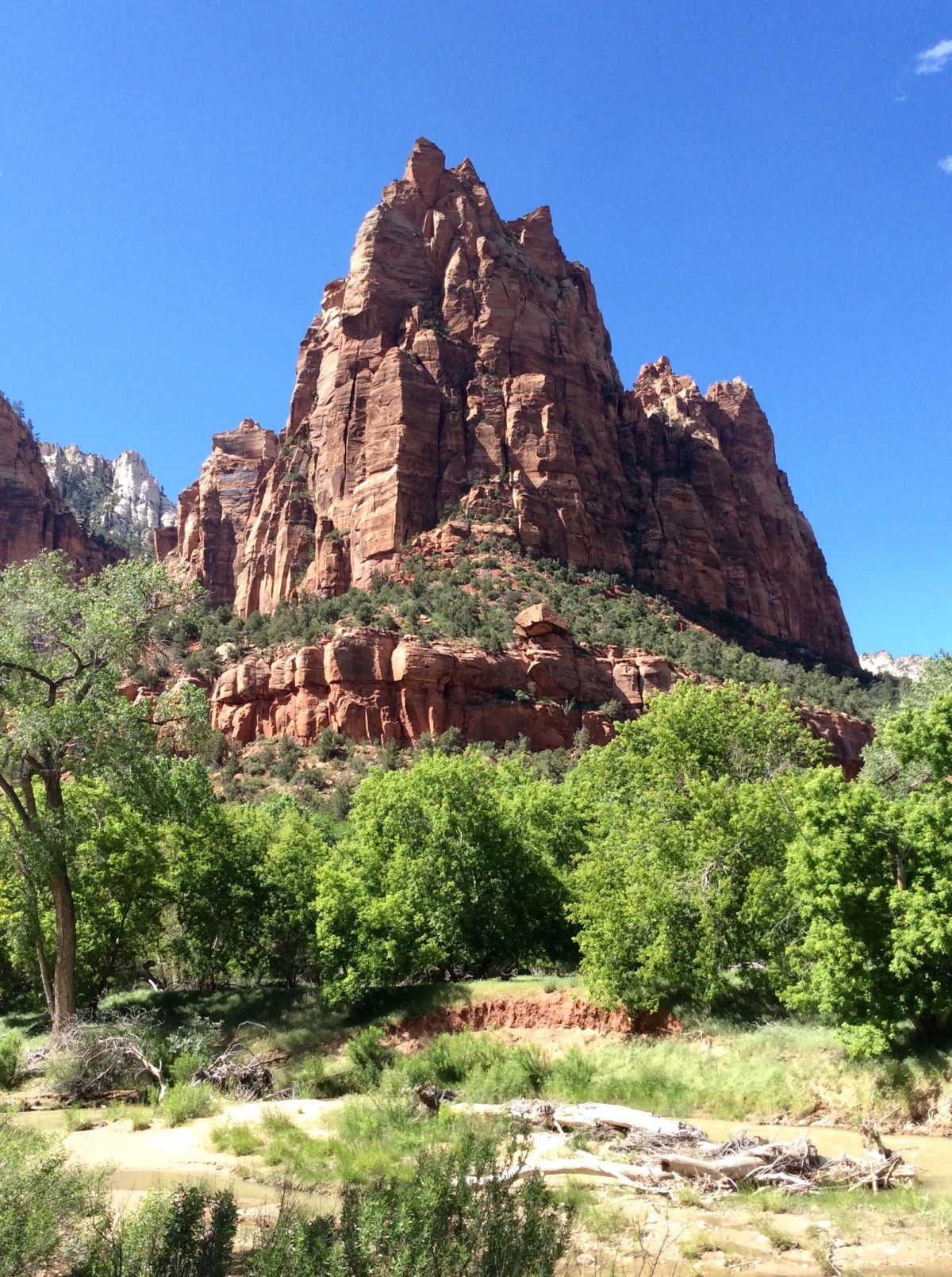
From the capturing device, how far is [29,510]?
401 feet

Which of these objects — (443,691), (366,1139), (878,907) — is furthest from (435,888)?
(443,691)

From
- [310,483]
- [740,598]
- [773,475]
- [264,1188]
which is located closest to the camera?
[264,1188]

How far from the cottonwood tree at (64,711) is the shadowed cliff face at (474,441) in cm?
6522

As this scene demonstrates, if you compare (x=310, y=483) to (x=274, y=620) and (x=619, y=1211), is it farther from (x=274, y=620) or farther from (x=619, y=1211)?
(x=619, y=1211)

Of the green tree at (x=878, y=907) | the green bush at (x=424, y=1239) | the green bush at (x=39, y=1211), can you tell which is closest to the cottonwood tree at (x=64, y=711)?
the green bush at (x=39, y=1211)

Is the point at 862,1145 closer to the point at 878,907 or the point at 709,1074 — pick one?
the point at 878,907

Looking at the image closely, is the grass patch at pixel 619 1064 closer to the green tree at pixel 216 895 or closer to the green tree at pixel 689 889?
the green tree at pixel 689 889

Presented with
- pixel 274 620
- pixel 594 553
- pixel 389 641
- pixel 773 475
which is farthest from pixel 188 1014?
pixel 773 475

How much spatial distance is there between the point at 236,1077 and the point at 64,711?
968 centimetres

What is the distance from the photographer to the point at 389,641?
70250 mm

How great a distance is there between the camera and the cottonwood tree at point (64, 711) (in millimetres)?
21266

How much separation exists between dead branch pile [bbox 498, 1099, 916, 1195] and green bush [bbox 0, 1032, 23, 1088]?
1437 centimetres

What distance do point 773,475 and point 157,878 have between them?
136777 mm

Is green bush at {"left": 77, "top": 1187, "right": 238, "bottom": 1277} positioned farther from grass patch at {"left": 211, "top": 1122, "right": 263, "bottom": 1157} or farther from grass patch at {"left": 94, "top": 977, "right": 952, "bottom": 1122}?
grass patch at {"left": 94, "top": 977, "right": 952, "bottom": 1122}
